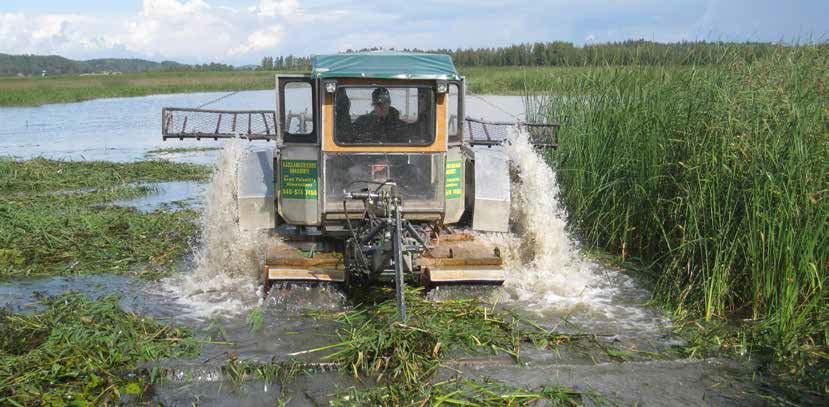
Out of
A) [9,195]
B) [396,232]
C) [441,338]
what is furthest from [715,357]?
[9,195]

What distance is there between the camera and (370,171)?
727 centimetres

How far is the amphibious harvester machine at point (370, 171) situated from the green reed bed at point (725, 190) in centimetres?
199

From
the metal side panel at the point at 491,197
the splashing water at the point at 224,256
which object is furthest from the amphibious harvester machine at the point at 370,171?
→ the splashing water at the point at 224,256

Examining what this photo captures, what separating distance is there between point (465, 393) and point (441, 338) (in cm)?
88

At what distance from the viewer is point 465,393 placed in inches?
216

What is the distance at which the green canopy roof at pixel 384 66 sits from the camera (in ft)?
23.0

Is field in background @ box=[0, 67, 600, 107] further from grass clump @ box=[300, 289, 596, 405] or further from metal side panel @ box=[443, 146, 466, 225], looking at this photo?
grass clump @ box=[300, 289, 596, 405]

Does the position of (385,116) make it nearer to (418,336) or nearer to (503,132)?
(418,336)

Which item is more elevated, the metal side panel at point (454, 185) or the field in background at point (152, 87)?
the field in background at point (152, 87)

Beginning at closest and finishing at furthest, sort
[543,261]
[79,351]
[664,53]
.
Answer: [79,351] → [543,261] → [664,53]

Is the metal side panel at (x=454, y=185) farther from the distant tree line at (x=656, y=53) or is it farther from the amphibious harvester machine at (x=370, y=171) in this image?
the distant tree line at (x=656, y=53)

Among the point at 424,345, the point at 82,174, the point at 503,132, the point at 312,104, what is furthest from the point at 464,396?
the point at 82,174

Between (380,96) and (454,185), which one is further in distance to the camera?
(454,185)

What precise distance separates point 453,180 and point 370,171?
Answer: 0.89 meters
